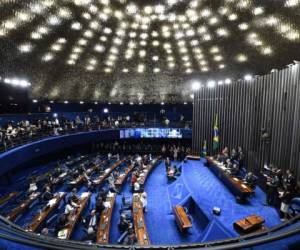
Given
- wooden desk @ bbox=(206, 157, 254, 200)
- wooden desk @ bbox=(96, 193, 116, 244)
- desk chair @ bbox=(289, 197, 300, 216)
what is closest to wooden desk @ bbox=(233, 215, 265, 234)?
desk chair @ bbox=(289, 197, 300, 216)

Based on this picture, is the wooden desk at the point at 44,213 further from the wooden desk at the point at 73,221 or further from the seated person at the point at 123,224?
the seated person at the point at 123,224

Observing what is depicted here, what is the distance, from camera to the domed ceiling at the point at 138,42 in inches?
444

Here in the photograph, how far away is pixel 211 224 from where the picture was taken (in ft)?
28.9

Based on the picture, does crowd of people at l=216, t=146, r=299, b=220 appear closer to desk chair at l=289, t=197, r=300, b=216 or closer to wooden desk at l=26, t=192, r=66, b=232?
desk chair at l=289, t=197, r=300, b=216

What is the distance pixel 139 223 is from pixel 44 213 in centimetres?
468

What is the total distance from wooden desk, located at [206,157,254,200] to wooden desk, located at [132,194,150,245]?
513 cm

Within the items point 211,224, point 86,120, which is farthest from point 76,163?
point 211,224

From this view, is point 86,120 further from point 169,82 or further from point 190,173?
point 190,173

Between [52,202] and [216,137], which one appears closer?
[52,202]

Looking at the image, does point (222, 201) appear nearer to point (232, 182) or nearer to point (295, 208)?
point (232, 182)

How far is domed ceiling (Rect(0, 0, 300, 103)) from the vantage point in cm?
1128

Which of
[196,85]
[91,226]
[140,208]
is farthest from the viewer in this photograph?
[196,85]

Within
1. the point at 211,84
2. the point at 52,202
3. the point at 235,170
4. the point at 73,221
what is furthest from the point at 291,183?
the point at 211,84

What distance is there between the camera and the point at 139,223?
9188mm
